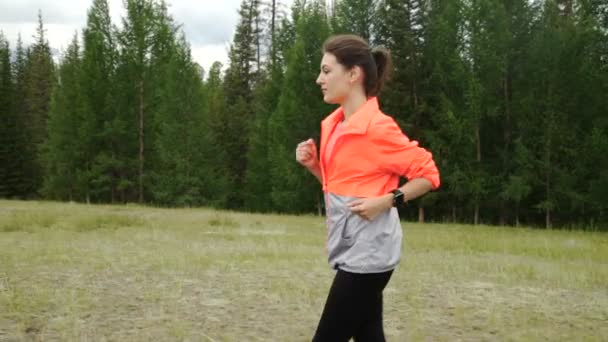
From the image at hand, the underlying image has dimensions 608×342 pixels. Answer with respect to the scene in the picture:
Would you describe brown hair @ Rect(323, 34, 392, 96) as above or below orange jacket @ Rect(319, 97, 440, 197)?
above

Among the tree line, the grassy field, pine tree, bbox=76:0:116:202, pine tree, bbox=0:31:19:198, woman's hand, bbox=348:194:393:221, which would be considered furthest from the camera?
pine tree, bbox=0:31:19:198

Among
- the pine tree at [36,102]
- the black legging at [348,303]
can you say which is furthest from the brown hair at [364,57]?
the pine tree at [36,102]

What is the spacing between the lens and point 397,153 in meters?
2.70

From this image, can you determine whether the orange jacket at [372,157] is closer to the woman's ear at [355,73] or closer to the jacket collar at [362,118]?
the jacket collar at [362,118]

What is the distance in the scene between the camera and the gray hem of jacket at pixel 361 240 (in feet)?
8.79

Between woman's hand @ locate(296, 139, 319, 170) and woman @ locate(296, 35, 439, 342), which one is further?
woman's hand @ locate(296, 139, 319, 170)

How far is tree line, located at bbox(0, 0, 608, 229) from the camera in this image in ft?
82.5

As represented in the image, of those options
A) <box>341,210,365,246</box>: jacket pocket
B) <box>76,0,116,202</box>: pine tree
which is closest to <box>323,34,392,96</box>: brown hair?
<box>341,210,365,246</box>: jacket pocket

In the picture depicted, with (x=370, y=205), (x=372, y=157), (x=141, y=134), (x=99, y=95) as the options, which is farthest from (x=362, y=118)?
(x=99, y=95)

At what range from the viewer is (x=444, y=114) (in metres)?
27.2

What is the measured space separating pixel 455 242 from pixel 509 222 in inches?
629

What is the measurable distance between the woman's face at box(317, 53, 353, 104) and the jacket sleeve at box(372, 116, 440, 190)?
0.87 ft

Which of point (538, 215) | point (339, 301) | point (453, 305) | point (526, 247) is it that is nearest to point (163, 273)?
point (453, 305)

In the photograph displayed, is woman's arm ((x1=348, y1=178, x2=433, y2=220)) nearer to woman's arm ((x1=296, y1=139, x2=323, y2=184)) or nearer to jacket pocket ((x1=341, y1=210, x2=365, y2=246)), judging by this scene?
jacket pocket ((x1=341, y1=210, x2=365, y2=246))
